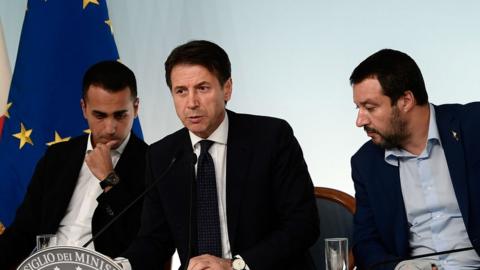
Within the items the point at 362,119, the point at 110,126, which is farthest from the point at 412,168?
the point at 110,126

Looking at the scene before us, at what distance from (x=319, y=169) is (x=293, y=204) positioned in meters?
1.60

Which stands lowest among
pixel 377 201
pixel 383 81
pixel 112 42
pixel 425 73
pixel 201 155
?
pixel 377 201

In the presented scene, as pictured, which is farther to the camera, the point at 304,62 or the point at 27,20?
the point at 304,62

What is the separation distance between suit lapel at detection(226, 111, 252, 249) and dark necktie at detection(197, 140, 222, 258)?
0.05m

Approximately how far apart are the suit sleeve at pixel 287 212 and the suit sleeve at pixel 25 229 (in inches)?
43.8

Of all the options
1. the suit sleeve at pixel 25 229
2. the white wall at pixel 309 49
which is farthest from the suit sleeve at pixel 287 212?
the white wall at pixel 309 49

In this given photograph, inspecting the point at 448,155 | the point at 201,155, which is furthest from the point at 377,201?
the point at 201,155

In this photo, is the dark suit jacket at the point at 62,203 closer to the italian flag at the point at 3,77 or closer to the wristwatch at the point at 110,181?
the wristwatch at the point at 110,181

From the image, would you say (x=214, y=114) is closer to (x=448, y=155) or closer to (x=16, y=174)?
(x=448, y=155)

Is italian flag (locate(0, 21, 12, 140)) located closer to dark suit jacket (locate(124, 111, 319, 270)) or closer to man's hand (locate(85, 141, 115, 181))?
man's hand (locate(85, 141, 115, 181))

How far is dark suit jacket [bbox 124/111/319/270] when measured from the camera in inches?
103

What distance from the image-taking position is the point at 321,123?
4.18 metres

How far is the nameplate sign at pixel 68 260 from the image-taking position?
6.41 feet

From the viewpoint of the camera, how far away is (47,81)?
3.80m
